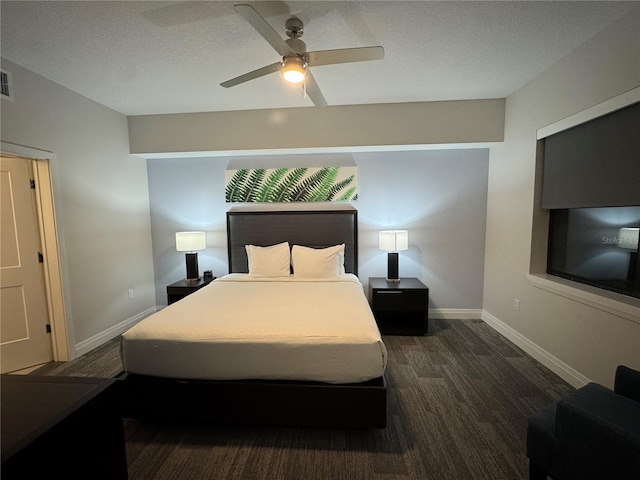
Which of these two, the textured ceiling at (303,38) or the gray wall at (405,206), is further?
the gray wall at (405,206)

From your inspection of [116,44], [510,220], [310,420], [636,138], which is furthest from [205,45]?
[510,220]

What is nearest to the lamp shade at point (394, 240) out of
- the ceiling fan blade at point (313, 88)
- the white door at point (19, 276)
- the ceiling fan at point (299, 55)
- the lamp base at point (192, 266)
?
the ceiling fan blade at point (313, 88)

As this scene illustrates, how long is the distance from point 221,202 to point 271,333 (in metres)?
2.55

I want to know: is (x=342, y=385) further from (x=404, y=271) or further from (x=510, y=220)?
(x=510, y=220)

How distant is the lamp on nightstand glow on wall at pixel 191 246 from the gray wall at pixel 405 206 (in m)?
0.29

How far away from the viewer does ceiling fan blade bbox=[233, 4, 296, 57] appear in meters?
1.32

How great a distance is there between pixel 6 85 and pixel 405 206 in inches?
157

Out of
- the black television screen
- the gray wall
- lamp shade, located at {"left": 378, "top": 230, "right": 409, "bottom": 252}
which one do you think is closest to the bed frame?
lamp shade, located at {"left": 378, "top": 230, "right": 409, "bottom": 252}

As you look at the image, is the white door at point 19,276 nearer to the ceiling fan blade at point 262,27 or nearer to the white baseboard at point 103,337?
the white baseboard at point 103,337

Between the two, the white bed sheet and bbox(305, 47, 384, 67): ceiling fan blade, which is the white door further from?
bbox(305, 47, 384, 67): ceiling fan blade

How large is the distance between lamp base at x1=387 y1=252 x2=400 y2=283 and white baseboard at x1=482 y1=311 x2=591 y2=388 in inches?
49.9

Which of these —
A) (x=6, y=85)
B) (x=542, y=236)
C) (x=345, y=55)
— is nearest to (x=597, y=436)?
(x=542, y=236)

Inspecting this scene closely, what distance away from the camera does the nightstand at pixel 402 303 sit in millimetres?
3219

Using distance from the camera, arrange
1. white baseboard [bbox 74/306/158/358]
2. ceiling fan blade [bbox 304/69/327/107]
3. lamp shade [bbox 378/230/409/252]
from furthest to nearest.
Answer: lamp shade [bbox 378/230/409/252] → white baseboard [bbox 74/306/158/358] → ceiling fan blade [bbox 304/69/327/107]
